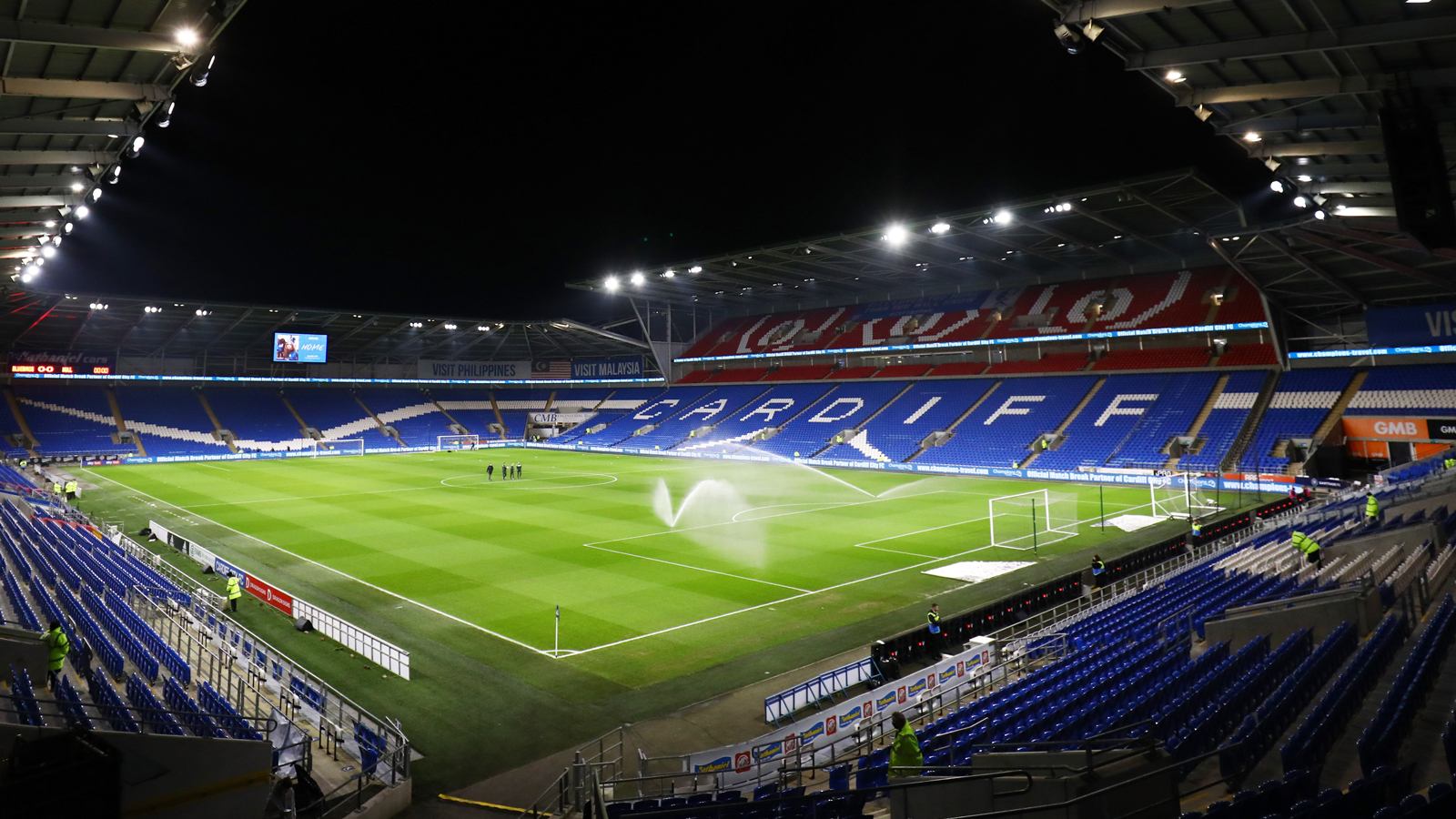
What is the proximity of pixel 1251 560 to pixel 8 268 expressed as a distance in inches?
1620

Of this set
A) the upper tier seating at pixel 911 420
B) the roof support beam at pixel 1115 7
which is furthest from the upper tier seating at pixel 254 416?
the roof support beam at pixel 1115 7

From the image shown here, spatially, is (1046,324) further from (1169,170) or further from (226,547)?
Answer: (226,547)

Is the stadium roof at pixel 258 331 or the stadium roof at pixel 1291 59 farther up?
the stadium roof at pixel 258 331

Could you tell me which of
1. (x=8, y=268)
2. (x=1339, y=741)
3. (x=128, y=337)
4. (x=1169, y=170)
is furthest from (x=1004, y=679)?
(x=128, y=337)

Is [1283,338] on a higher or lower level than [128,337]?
lower

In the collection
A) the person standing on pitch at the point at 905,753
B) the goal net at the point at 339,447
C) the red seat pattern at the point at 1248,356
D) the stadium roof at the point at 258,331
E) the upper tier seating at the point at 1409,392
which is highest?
the stadium roof at the point at 258,331

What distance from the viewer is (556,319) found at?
2753 inches

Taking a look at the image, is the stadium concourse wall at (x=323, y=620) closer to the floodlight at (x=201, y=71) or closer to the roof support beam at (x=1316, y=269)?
the floodlight at (x=201, y=71)

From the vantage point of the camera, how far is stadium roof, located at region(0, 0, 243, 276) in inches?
435

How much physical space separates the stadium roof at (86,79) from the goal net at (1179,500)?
98.6ft

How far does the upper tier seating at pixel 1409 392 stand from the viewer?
34.9 meters

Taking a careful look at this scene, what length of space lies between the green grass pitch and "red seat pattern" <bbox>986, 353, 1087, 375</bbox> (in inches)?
594

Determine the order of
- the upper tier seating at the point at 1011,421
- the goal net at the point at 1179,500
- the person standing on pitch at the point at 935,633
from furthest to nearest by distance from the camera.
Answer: the upper tier seating at the point at 1011,421, the goal net at the point at 1179,500, the person standing on pitch at the point at 935,633

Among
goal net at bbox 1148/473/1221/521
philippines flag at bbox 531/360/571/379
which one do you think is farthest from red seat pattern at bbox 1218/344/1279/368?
philippines flag at bbox 531/360/571/379
